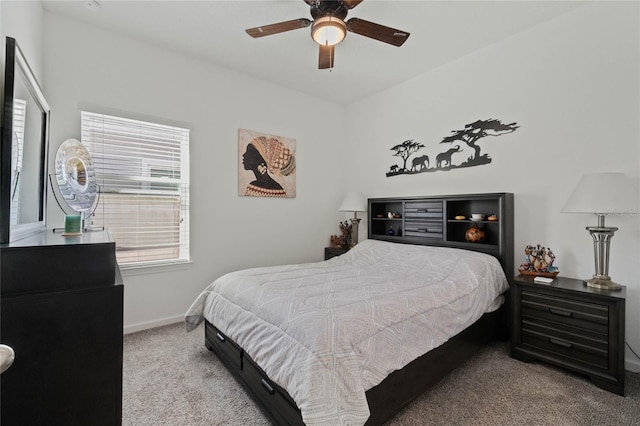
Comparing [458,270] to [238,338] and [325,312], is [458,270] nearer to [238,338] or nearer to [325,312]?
[325,312]

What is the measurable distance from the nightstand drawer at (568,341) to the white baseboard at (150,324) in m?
3.30

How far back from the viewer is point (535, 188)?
8.87ft

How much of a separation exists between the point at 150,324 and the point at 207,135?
212 cm

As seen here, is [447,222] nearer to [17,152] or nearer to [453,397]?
[453,397]

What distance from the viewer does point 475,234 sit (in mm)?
2963

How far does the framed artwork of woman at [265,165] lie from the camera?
142 inches

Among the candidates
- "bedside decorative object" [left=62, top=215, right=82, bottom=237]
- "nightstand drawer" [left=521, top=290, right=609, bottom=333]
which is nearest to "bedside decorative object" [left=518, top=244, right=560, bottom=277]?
"nightstand drawer" [left=521, top=290, right=609, bottom=333]

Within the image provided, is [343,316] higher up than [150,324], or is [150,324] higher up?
[343,316]

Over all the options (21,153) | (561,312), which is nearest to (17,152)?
(21,153)

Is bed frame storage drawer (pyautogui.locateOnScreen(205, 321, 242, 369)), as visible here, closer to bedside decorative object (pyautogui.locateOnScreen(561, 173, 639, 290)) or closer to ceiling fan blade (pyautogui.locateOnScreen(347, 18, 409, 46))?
ceiling fan blade (pyautogui.locateOnScreen(347, 18, 409, 46))

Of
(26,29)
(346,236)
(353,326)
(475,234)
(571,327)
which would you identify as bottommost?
(571,327)

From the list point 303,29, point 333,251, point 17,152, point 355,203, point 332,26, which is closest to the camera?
point 17,152

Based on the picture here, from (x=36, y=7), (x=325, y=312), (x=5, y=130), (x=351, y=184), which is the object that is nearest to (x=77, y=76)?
(x=36, y=7)

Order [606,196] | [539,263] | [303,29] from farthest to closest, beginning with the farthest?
[303,29] → [539,263] → [606,196]
